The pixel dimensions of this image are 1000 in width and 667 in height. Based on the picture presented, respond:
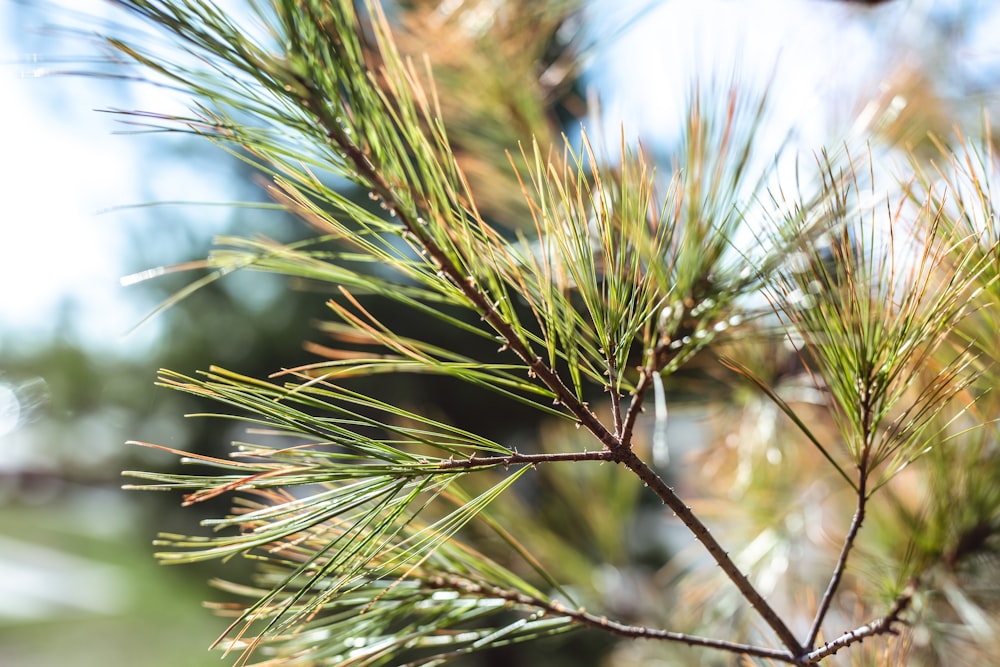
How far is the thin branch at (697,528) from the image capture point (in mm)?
226

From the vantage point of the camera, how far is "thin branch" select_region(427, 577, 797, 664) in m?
0.25

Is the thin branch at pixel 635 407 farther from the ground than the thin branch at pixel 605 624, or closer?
farther from the ground

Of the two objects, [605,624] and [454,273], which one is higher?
[454,273]

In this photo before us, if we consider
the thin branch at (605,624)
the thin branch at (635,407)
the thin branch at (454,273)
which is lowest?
the thin branch at (605,624)

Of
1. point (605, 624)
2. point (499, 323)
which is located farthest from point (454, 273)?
point (605, 624)

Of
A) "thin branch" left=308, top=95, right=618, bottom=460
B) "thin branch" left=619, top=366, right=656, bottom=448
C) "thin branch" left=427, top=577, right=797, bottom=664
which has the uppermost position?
"thin branch" left=308, top=95, right=618, bottom=460

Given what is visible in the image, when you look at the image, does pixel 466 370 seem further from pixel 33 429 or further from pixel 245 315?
pixel 33 429

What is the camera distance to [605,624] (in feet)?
0.87

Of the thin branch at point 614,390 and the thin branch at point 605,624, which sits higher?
the thin branch at point 614,390

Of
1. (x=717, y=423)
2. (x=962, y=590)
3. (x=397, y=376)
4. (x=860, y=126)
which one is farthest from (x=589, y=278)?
(x=397, y=376)

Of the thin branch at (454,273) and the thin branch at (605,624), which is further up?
the thin branch at (454,273)

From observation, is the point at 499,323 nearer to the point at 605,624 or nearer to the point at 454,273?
the point at 454,273

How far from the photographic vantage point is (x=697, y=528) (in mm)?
232

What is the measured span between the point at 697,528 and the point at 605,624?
6 centimetres
